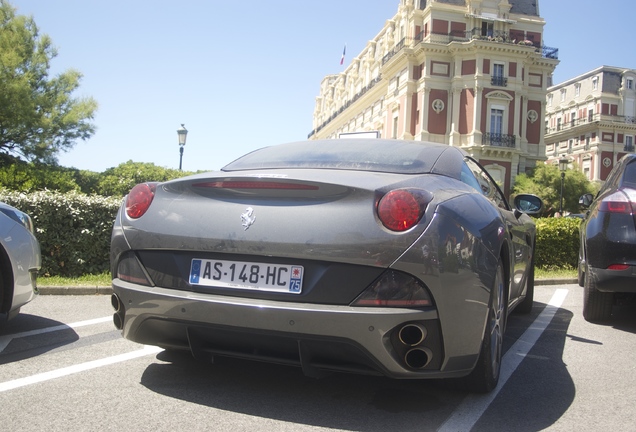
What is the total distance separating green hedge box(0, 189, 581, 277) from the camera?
707 centimetres

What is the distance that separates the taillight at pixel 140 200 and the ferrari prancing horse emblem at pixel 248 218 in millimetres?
609

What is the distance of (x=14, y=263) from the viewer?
419cm

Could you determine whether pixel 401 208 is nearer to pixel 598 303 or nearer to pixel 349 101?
pixel 598 303

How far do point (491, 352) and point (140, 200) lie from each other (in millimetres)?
2015

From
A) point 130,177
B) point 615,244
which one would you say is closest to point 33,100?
point 130,177

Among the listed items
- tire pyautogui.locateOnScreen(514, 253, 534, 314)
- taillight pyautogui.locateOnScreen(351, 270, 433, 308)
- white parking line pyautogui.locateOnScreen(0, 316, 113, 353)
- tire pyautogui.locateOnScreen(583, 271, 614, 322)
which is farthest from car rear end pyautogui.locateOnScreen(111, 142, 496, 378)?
tire pyautogui.locateOnScreen(583, 271, 614, 322)

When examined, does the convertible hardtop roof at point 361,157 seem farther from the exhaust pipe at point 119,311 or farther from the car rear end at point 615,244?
the car rear end at point 615,244

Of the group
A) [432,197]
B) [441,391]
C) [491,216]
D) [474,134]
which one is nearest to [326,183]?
[432,197]

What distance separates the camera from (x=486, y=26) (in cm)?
5094

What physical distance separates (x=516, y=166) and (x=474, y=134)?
4.70 m

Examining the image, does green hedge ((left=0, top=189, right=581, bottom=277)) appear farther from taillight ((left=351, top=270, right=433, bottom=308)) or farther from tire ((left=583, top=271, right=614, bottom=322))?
taillight ((left=351, top=270, right=433, bottom=308))

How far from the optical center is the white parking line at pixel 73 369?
10.5 ft

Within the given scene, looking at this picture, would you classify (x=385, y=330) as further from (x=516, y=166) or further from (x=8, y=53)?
(x=516, y=166)

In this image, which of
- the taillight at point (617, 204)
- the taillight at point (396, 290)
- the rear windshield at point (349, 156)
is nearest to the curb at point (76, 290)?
the rear windshield at point (349, 156)
